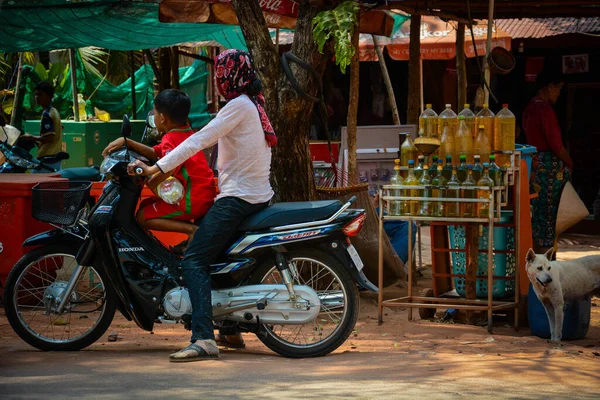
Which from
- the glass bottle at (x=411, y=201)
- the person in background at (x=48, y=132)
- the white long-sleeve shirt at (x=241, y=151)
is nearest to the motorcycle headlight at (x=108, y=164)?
the white long-sleeve shirt at (x=241, y=151)

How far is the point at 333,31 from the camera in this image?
305 inches

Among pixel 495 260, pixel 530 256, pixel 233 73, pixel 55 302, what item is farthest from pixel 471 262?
pixel 55 302

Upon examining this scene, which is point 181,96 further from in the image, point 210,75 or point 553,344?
point 210,75

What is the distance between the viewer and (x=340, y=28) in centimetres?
764

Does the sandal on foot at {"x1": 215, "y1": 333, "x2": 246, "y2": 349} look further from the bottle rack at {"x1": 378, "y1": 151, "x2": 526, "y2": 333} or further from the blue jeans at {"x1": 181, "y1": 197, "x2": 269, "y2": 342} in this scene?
the bottle rack at {"x1": 378, "y1": 151, "x2": 526, "y2": 333}

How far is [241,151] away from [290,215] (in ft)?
1.60

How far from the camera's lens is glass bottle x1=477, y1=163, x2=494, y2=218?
711cm

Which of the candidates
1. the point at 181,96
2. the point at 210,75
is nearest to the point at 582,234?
the point at 210,75

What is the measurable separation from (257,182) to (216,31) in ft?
22.6

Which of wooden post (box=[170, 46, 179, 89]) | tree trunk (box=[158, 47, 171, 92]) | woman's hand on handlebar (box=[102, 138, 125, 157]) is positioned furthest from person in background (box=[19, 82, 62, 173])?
woman's hand on handlebar (box=[102, 138, 125, 157])

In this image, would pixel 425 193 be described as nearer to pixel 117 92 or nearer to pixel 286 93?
pixel 286 93

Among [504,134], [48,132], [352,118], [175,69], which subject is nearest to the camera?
[504,134]

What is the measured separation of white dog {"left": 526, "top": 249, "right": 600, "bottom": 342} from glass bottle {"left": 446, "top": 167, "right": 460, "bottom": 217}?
2.07 ft

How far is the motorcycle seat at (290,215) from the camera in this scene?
5891 millimetres
